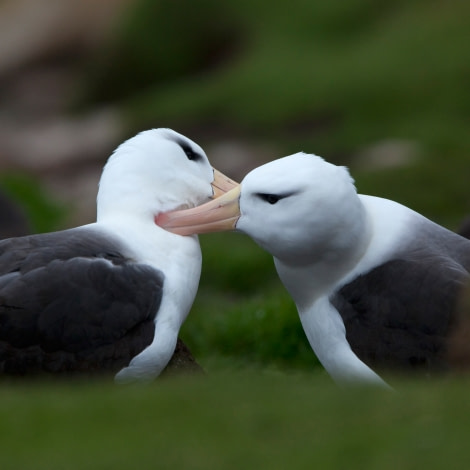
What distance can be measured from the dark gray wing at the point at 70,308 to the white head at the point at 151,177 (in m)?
0.72

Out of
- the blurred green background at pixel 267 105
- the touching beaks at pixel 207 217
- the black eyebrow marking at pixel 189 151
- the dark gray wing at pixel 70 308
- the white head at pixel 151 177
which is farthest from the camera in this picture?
the blurred green background at pixel 267 105

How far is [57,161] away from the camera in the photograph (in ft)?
66.7

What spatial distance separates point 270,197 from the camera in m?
6.45

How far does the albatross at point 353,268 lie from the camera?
6.24 meters

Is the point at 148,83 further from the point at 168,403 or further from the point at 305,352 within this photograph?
the point at 168,403

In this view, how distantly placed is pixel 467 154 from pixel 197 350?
7418mm

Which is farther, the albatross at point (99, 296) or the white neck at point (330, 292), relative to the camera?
the white neck at point (330, 292)

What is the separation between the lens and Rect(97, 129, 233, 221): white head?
715 centimetres

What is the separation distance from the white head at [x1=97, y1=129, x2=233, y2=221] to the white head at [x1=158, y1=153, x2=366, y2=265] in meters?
0.76

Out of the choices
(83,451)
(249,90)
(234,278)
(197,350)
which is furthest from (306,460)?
(249,90)

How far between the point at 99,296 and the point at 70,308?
0.17 m

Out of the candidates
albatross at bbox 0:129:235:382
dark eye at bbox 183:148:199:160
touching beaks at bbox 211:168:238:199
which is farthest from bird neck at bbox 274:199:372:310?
dark eye at bbox 183:148:199:160

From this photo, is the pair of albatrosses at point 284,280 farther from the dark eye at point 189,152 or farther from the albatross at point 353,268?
the dark eye at point 189,152

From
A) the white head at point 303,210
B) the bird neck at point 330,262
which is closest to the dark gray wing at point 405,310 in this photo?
the bird neck at point 330,262
